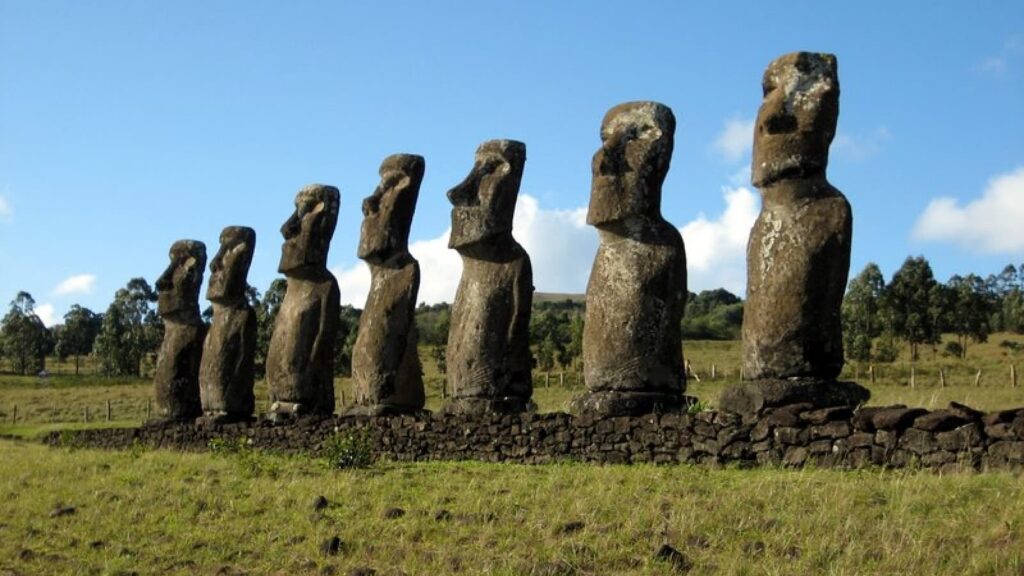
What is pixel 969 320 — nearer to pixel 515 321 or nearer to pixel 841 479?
pixel 515 321

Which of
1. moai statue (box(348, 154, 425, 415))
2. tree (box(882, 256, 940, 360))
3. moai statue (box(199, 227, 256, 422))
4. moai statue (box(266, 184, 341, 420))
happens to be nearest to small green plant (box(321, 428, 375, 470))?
moai statue (box(348, 154, 425, 415))

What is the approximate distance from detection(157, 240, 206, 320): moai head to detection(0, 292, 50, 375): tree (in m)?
64.4

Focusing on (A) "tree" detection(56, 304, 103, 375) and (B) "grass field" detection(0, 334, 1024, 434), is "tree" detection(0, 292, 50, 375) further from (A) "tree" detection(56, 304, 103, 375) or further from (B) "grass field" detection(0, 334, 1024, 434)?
(B) "grass field" detection(0, 334, 1024, 434)

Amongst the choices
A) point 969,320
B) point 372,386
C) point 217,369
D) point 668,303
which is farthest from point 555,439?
point 969,320

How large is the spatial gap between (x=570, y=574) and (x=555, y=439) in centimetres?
506

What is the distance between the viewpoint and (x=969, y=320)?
5406cm

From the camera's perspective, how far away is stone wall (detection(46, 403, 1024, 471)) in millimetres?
10172

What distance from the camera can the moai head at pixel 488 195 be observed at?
15.5 m

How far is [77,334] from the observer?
8938 cm

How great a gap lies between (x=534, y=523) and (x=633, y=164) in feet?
17.5

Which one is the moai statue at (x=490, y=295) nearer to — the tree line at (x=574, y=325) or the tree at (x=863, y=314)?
the tree line at (x=574, y=325)

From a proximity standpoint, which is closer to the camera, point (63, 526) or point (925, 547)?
→ point (925, 547)

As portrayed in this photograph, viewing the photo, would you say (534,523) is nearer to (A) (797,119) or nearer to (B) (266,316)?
(A) (797,119)

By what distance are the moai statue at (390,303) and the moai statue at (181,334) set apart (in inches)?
207
